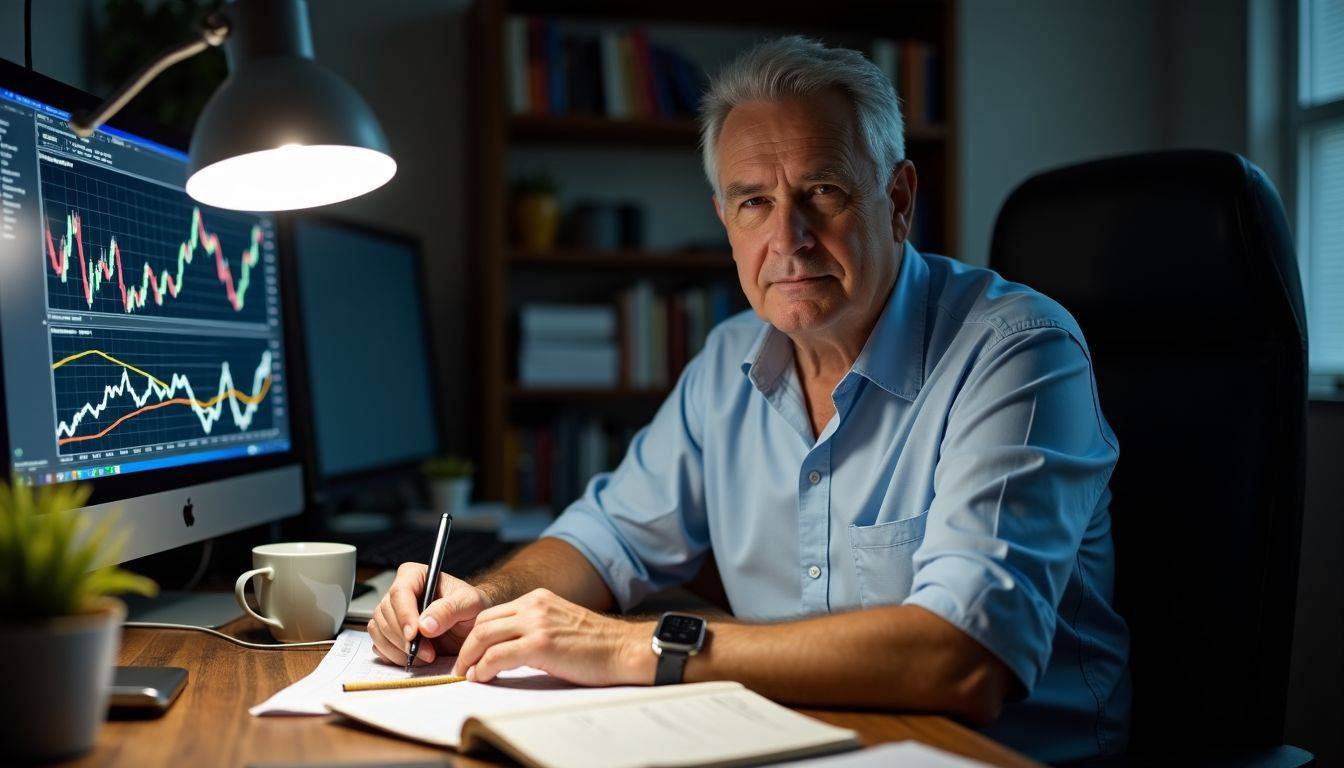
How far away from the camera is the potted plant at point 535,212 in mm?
2688

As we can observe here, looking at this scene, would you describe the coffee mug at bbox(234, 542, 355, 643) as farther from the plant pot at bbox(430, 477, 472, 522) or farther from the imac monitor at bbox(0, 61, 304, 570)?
the plant pot at bbox(430, 477, 472, 522)

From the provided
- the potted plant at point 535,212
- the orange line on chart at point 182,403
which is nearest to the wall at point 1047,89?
the potted plant at point 535,212

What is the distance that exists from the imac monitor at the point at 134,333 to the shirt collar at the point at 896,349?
2.11 feet

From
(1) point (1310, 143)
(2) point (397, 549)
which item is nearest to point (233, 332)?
(2) point (397, 549)

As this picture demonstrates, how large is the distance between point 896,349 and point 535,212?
1.61 m

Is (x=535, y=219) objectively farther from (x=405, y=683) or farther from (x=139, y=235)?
(x=405, y=683)

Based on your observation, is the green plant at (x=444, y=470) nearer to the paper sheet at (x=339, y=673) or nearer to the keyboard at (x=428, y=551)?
the keyboard at (x=428, y=551)

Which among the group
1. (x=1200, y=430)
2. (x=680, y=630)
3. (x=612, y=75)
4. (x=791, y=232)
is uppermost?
(x=612, y=75)

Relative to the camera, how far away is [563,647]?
88 centimetres

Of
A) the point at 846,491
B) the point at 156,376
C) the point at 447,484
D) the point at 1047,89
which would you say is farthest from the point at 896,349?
the point at 1047,89

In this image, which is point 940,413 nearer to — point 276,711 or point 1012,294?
point 1012,294

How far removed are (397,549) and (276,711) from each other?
0.65 m

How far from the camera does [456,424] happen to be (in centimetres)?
288

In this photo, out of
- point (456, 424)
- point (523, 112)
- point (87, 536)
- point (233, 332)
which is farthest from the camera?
point (456, 424)
